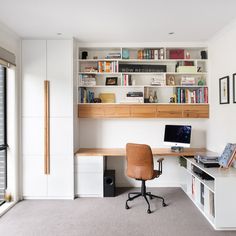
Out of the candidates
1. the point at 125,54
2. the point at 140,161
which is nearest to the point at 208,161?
the point at 140,161

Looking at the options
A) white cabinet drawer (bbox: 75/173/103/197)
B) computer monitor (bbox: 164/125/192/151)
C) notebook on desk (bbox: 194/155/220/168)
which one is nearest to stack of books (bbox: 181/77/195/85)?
computer monitor (bbox: 164/125/192/151)

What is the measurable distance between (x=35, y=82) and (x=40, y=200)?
2.03 metres

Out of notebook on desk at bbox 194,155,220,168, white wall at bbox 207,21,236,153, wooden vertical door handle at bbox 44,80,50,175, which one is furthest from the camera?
wooden vertical door handle at bbox 44,80,50,175

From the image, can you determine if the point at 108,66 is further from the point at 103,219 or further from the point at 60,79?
the point at 103,219

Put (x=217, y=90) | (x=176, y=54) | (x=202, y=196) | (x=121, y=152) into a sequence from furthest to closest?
(x=176, y=54), (x=121, y=152), (x=217, y=90), (x=202, y=196)

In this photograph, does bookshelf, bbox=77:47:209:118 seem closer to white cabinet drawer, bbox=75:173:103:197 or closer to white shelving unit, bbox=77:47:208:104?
white shelving unit, bbox=77:47:208:104

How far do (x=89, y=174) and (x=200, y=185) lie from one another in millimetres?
1819

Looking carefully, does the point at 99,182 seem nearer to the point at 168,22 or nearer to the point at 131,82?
the point at 131,82

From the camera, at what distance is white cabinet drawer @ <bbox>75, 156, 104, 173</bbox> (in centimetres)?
379

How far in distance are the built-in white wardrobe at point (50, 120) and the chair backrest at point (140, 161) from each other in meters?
1.08

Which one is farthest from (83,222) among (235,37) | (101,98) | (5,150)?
(235,37)

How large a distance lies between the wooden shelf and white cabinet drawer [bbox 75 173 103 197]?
1081 millimetres

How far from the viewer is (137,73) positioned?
4113mm

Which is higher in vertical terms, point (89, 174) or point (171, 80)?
point (171, 80)
